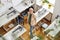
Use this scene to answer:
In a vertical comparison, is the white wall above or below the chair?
below

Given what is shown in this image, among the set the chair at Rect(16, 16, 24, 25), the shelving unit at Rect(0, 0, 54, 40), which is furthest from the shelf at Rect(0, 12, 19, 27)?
the chair at Rect(16, 16, 24, 25)

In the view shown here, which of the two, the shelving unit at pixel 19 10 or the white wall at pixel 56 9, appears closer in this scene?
the white wall at pixel 56 9

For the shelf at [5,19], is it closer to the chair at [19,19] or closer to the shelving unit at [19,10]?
the shelving unit at [19,10]

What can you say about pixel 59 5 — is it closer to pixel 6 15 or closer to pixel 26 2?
pixel 26 2

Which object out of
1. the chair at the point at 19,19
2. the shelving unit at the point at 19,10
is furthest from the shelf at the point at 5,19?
the chair at the point at 19,19

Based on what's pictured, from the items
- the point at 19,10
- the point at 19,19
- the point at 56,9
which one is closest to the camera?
the point at 56,9

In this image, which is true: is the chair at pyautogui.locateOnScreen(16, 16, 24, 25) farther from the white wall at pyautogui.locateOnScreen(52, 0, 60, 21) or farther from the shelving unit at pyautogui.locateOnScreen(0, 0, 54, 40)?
the white wall at pyautogui.locateOnScreen(52, 0, 60, 21)

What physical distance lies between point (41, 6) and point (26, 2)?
44 centimetres

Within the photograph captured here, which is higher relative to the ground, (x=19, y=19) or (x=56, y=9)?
(x=19, y=19)

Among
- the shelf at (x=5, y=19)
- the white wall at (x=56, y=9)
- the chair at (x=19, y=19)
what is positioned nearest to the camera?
the white wall at (x=56, y=9)

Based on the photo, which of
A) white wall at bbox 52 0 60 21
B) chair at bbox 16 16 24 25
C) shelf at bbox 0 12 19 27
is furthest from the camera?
chair at bbox 16 16 24 25

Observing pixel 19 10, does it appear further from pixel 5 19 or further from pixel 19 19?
pixel 5 19

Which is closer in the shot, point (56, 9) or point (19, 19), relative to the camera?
point (56, 9)

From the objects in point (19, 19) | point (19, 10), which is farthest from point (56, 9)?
point (19, 19)
